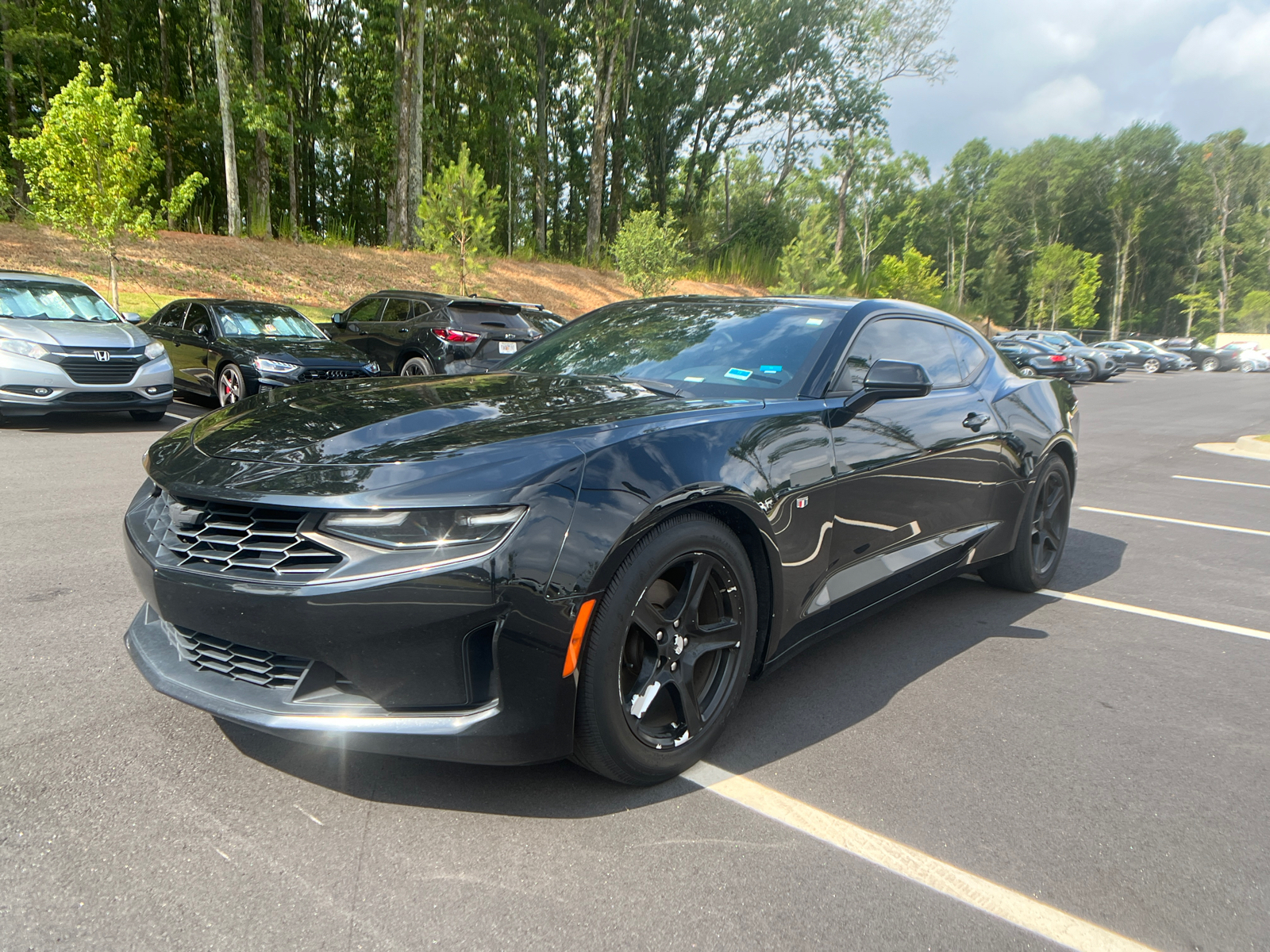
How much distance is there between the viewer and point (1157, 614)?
183 inches

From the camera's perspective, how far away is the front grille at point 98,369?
28.7ft

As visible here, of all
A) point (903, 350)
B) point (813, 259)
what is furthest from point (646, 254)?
point (903, 350)

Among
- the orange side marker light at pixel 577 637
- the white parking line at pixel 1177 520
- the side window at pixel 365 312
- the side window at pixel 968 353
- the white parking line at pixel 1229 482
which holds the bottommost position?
the white parking line at pixel 1229 482

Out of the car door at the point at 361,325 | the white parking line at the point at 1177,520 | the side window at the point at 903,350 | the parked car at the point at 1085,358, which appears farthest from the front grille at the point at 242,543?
the parked car at the point at 1085,358

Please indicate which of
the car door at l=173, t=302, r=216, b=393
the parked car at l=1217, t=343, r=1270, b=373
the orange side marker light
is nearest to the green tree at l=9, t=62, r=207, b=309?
the car door at l=173, t=302, r=216, b=393

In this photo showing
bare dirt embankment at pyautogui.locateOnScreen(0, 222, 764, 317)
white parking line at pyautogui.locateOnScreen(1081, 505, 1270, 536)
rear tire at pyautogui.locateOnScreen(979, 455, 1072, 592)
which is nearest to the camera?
rear tire at pyautogui.locateOnScreen(979, 455, 1072, 592)

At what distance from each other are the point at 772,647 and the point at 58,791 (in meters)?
2.16

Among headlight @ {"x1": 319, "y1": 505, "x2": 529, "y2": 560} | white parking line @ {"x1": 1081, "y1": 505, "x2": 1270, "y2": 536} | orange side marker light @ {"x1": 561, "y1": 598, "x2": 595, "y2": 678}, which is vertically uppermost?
headlight @ {"x1": 319, "y1": 505, "x2": 529, "y2": 560}

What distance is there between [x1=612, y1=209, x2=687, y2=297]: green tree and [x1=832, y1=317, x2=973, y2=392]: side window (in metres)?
23.8

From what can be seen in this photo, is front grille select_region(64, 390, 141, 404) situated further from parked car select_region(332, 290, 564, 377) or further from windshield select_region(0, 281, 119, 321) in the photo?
parked car select_region(332, 290, 564, 377)

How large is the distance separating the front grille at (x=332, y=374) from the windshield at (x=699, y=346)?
7.28 metres

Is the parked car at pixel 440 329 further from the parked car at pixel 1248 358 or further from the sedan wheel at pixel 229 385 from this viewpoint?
the parked car at pixel 1248 358

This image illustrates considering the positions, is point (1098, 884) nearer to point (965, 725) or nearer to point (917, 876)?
point (917, 876)

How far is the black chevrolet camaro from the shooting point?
2166mm
